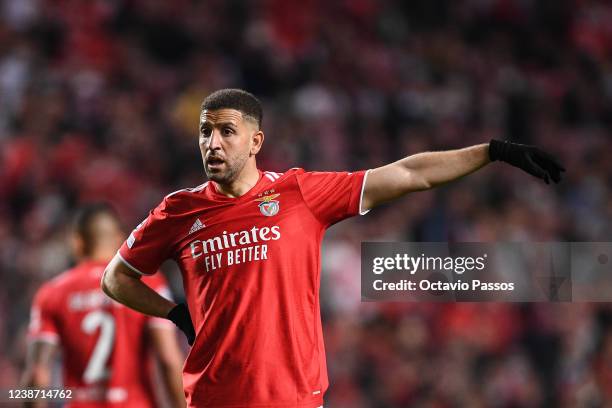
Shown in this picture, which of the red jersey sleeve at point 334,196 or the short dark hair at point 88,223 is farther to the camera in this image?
the short dark hair at point 88,223

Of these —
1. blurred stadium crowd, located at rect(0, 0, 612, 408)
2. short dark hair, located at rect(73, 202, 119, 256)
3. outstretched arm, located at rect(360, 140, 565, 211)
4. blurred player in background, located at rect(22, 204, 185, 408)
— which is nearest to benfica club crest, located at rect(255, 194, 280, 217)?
outstretched arm, located at rect(360, 140, 565, 211)

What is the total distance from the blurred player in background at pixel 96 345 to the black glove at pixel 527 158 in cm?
195

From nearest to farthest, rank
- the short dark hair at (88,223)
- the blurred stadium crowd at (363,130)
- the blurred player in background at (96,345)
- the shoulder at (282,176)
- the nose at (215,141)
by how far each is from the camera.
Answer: the nose at (215,141) < the shoulder at (282,176) < the blurred player in background at (96,345) < the short dark hair at (88,223) < the blurred stadium crowd at (363,130)

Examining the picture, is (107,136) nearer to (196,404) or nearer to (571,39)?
(571,39)

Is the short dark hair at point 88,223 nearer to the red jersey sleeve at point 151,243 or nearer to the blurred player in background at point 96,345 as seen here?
the blurred player in background at point 96,345

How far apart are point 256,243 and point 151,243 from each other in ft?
1.53

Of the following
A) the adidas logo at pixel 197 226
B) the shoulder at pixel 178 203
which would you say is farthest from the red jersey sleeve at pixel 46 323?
the adidas logo at pixel 197 226

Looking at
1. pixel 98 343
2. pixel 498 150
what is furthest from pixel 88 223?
pixel 498 150

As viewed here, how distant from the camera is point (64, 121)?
970 cm

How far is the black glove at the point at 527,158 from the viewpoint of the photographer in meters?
3.65

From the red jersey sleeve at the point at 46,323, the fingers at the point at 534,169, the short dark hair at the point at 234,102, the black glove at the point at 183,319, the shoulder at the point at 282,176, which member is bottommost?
the black glove at the point at 183,319

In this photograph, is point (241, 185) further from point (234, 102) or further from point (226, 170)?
point (234, 102)

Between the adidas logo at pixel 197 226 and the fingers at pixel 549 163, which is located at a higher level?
the fingers at pixel 549 163

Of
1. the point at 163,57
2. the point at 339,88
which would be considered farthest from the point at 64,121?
the point at 339,88
